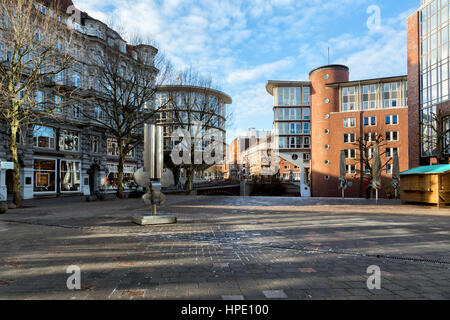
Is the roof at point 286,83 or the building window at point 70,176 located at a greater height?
the roof at point 286,83

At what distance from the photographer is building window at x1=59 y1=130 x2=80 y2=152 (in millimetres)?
28344

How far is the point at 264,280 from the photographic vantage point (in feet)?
13.2

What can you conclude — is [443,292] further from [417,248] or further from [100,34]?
[100,34]

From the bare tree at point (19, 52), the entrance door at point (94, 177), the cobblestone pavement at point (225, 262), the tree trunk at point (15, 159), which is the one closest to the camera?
the cobblestone pavement at point (225, 262)

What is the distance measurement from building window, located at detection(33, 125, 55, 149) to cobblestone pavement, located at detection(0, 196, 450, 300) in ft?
69.2

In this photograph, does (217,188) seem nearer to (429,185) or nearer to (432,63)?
(429,185)

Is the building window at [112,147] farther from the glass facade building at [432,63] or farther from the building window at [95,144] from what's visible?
the glass facade building at [432,63]

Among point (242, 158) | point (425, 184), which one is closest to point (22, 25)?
point (425, 184)

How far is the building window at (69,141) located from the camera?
1116 inches

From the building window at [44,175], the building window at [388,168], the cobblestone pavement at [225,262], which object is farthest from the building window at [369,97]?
the building window at [44,175]

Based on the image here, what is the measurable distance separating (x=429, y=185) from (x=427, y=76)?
22431 mm

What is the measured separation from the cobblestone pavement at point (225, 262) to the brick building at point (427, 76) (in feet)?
97.3

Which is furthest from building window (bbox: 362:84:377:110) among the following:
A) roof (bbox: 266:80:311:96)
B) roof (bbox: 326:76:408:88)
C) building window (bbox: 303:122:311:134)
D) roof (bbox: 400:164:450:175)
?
roof (bbox: 400:164:450:175)

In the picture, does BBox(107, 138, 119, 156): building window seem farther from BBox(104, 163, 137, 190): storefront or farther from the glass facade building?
the glass facade building
